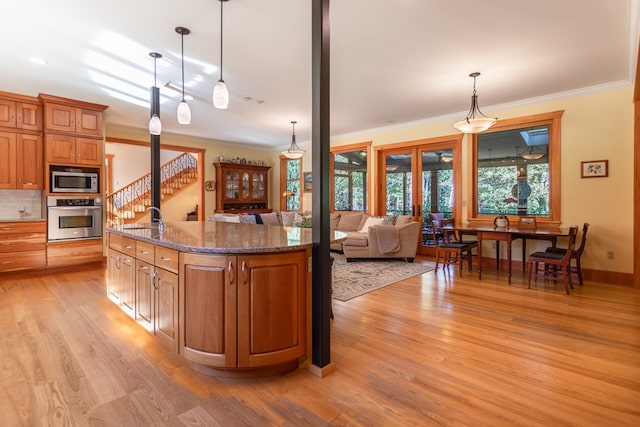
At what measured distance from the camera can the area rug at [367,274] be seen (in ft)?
13.8

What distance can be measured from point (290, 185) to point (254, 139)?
5.60 ft

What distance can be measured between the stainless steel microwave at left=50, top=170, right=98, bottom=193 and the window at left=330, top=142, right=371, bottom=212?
497cm

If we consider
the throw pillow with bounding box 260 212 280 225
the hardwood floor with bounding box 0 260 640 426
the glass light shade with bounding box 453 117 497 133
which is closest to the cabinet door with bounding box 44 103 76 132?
the hardwood floor with bounding box 0 260 640 426

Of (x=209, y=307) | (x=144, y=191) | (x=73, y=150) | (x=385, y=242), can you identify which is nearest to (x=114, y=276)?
(x=209, y=307)

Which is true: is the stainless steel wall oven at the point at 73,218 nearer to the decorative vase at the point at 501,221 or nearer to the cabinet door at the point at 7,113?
the cabinet door at the point at 7,113

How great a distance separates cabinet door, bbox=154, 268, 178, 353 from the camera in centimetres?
228

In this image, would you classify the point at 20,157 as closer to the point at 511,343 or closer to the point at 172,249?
the point at 172,249

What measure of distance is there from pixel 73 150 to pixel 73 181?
1.65 ft

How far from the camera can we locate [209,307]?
209 centimetres

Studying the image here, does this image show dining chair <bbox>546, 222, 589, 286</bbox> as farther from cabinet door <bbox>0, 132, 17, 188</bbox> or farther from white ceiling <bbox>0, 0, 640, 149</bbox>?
cabinet door <bbox>0, 132, 17, 188</bbox>

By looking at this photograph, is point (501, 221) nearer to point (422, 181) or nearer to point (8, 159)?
point (422, 181)

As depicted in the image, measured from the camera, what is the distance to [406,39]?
3.28 meters

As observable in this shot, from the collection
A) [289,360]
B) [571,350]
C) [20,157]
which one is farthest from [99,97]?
[571,350]

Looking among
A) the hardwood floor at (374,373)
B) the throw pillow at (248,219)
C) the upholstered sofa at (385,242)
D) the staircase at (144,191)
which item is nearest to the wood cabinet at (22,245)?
the hardwood floor at (374,373)
